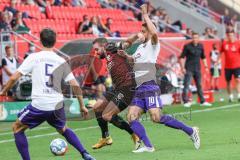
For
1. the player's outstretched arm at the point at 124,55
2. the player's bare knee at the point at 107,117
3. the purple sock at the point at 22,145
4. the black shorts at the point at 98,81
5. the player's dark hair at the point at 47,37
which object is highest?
the player's dark hair at the point at 47,37

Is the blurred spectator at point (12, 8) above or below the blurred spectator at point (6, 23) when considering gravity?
above

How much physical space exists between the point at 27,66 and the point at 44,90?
40 centimetres

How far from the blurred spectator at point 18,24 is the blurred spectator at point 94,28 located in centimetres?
369

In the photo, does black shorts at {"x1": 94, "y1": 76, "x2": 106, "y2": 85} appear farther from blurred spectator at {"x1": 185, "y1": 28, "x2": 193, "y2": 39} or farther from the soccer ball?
blurred spectator at {"x1": 185, "y1": 28, "x2": 193, "y2": 39}

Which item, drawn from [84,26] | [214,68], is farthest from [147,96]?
[214,68]

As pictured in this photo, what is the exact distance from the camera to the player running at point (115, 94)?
1353cm

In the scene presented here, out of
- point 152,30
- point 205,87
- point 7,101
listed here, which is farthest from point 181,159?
point 205,87

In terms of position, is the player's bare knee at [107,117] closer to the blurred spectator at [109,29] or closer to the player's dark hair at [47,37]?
the player's dark hair at [47,37]

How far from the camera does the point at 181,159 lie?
11602 mm

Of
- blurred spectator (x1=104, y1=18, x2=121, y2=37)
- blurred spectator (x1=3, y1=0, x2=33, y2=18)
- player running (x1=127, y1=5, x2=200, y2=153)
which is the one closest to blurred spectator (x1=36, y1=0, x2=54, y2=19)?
blurred spectator (x1=3, y1=0, x2=33, y2=18)

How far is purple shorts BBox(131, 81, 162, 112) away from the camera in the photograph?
1298 cm

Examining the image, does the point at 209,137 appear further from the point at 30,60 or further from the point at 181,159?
the point at 30,60

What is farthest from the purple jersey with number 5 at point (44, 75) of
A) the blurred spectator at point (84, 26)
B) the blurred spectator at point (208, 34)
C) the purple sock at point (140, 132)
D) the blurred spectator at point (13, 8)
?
the blurred spectator at point (208, 34)

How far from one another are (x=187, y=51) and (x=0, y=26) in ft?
17.8
